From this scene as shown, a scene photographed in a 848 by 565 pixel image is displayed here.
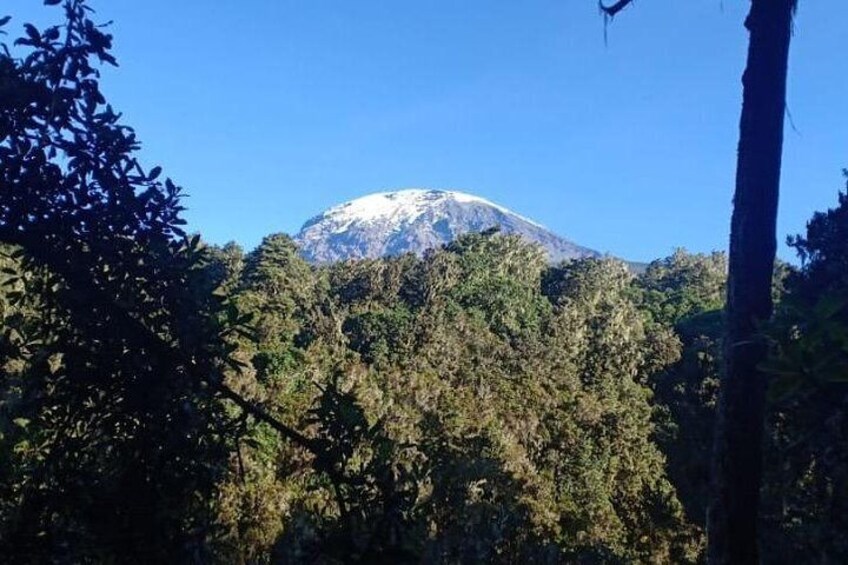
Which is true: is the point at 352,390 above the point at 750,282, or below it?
below

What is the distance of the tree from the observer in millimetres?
2891

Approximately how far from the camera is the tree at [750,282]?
289 cm

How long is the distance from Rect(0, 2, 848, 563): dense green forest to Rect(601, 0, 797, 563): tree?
0.82 feet

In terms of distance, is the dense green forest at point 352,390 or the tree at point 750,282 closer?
the dense green forest at point 352,390

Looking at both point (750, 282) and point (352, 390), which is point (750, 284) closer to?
point (750, 282)

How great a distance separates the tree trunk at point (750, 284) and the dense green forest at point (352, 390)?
0.82 feet

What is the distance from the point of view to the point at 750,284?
3000mm

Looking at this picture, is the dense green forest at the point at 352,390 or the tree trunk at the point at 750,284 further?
the tree trunk at the point at 750,284

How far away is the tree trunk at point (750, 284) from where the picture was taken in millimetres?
2891

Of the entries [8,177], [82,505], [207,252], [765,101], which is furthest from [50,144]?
[765,101]

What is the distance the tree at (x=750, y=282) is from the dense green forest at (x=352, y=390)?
0.25 m

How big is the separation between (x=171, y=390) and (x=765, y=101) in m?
2.84

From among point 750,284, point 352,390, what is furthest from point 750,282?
point 352,390

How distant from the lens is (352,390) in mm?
3016
